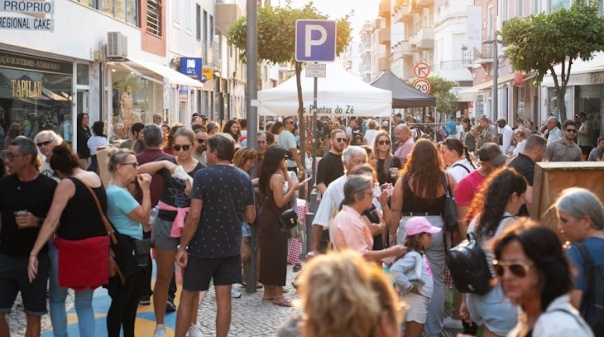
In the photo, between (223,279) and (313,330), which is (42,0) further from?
(313,330)

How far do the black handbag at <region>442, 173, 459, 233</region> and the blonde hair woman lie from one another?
5.29 m

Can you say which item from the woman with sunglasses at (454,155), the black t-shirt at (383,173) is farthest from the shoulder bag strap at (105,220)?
the black t-shirt at (383,173)

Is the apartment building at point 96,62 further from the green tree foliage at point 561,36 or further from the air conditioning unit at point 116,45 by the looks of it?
the green tree foliage at point 561,36

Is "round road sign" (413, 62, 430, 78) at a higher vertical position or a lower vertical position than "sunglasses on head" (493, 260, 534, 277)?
higher

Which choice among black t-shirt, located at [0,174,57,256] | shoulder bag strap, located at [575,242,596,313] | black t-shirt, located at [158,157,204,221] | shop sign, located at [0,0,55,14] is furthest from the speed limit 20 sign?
shoulder bag strap, located at [575,242,596,313]

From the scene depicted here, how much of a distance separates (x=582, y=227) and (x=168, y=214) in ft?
14.2

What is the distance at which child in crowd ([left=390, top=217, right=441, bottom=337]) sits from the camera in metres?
7.45

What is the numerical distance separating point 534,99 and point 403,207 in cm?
3251

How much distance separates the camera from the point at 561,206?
17.2 feet

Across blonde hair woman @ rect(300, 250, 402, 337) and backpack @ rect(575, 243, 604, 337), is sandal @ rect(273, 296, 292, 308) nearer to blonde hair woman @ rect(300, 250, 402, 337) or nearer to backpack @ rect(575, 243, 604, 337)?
backpack @ rect(575, 243, 604, 337)

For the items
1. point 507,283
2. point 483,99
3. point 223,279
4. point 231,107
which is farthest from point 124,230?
point 483,99

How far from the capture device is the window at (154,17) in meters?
30.3

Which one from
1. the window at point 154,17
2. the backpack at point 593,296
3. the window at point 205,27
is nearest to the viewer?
the backpack at point 593,296

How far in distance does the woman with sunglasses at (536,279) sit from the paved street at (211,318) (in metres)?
5.43
